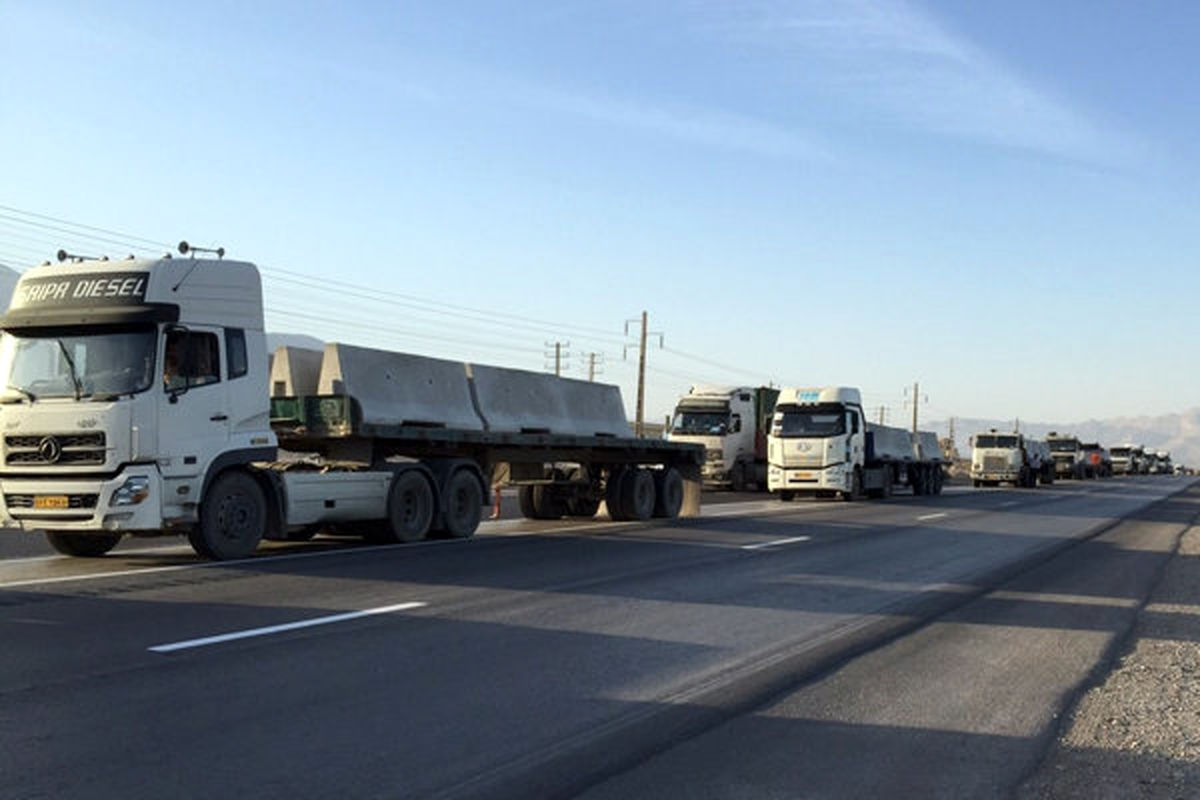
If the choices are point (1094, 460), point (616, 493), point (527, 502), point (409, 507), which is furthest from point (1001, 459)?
point (409, 507)

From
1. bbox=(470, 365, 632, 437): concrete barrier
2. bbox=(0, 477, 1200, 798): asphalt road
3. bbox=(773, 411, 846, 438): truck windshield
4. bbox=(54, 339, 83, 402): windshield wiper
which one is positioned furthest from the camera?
bbox=(773, 411, 846, 438): truck windshield

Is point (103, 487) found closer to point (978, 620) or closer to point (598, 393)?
point (978, 620)

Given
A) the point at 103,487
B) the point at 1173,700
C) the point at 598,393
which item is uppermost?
the point at 598,393

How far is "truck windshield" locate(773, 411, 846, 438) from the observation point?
33812 millimetres

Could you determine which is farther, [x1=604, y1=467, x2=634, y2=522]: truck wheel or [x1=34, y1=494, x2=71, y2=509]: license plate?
[x1=604, y1=467, x2=634, y2=522]: truck wheel

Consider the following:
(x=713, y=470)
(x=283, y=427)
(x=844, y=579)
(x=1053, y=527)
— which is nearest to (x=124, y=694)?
(x=844, y=579)

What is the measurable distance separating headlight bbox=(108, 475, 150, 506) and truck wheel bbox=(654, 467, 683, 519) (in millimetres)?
12967

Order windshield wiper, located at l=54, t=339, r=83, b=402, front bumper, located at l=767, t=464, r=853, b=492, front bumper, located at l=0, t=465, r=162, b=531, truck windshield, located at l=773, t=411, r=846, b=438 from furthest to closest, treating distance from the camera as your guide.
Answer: truck windshield, located at l=773, t=411, r=846, b=438
front bumper, located at l=767, t=464, r=853, b=492
windshield wiper, located at l=54, t=339, r=83, b=402
front bumper, located at l=0, t=465, r=162, b=531

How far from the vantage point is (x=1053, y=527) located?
23.3m

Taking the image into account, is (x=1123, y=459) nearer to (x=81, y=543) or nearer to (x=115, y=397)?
(x=81, y=543)

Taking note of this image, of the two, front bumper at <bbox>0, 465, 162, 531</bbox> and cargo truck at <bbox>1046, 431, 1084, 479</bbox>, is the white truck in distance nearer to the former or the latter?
cargo truck at <bbox>1046, 431, 1084, 479</bbox>

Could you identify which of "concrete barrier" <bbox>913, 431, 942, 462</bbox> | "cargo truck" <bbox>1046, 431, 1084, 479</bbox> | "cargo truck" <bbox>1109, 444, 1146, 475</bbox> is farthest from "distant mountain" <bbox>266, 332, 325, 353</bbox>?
A: "cargo truck" <bbox>1109, 444, 1146, 475</bbox>

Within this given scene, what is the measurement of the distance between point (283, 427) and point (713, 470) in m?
25.0

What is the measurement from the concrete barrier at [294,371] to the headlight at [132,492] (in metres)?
3.77
